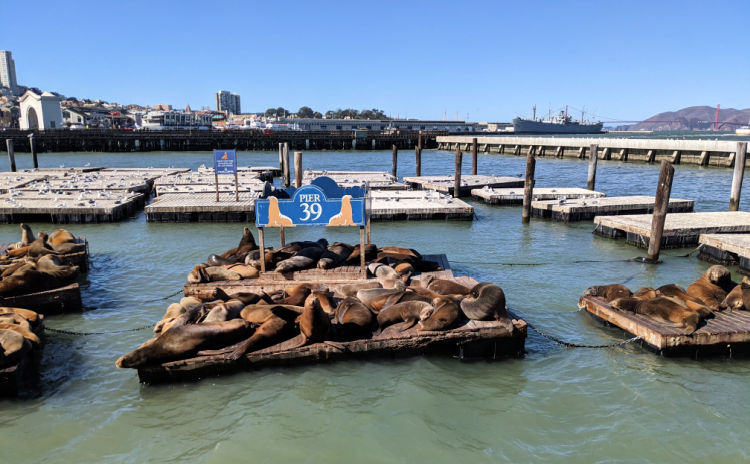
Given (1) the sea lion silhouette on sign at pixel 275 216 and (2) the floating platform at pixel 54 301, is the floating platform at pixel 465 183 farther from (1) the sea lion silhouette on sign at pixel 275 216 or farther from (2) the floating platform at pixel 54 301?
(2) the floating platform at pixel 54 301

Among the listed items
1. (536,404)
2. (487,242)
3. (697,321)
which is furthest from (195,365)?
(487,242)

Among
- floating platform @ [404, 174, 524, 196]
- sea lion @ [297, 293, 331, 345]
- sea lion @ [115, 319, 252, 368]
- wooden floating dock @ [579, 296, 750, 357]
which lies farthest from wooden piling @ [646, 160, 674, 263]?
floating platform @ [404, 174, 524, 196]

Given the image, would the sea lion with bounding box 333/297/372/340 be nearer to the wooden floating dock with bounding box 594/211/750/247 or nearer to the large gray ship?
the wooden floating dock with bounding box 594/211/750/247

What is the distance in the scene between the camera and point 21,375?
20.9ft

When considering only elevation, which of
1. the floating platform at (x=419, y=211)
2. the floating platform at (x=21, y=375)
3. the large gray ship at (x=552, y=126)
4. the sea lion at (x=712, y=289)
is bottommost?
the floating platform at (x=21, y=375)

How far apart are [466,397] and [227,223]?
44.6 feet

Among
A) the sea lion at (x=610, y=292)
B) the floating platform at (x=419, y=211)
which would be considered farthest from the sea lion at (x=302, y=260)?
the floating platform at (x=419, y=211)

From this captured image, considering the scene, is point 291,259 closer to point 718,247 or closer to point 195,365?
point 195,365

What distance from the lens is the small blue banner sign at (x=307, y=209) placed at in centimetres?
871

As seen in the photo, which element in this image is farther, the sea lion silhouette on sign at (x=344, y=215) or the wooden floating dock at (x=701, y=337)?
the sea lion silhouette on sign at (x=344, y=215)

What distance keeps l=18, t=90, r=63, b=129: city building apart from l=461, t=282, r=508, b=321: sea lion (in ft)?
279

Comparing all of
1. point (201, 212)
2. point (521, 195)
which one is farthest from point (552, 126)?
point (201, 212)

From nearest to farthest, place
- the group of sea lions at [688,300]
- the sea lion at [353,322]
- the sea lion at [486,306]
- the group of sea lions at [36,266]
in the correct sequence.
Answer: the sea lion at [353,322] → the sea lion at [486,306] → the group of sea lions at [688,300] → the group of sea lions at [36,266]

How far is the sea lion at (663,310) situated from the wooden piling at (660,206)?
500cm
